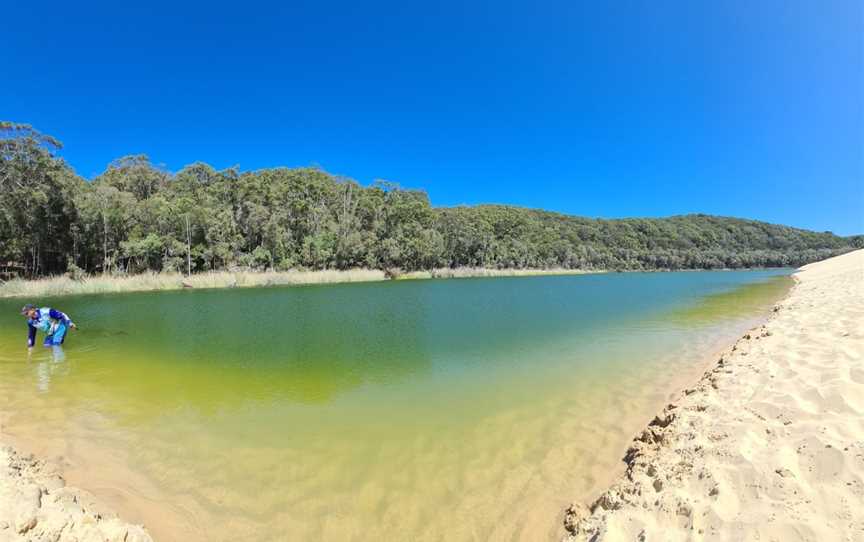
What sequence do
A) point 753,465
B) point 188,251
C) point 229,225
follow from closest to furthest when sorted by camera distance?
1. point 753,465
2. point 188,251
3. point 229,225

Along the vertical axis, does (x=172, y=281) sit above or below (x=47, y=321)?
above

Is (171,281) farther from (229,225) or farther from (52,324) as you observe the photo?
(52,324)

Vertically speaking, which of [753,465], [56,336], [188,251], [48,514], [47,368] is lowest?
[47,368]

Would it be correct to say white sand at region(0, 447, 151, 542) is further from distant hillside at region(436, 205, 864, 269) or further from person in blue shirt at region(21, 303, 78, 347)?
distant hillside at region(436, 205, 864, 269)

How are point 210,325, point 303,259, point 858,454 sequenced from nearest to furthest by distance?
point 858,454, point 210,325, point 303,259

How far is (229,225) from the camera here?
41500mm

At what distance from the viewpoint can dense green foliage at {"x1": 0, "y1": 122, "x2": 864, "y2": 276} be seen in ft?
99.3

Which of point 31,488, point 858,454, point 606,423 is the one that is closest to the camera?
point 858,454

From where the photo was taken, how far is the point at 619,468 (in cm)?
408

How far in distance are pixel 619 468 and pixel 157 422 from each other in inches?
245

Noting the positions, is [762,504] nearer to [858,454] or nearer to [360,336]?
[858,454]

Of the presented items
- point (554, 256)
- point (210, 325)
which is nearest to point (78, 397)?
point (210, 325)

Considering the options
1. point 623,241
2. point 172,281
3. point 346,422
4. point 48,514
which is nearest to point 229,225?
point 172,281

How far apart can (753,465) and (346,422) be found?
15.0 ft
